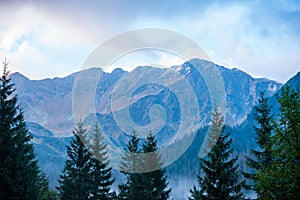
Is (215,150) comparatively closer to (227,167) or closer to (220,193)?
(227,167)

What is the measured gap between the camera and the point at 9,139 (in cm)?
2442

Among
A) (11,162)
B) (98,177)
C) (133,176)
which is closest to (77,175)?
(98,177)

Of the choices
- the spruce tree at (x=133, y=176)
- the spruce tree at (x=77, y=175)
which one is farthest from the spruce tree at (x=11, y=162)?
the spruce tree at (x=133, y=176)

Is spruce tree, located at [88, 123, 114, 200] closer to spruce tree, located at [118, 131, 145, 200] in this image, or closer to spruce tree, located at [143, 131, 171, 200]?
spruce tree, located at [118, 131, 145, 200]

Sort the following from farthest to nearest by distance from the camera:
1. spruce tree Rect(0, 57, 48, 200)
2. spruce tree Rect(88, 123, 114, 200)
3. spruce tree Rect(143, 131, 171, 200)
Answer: spruce tree Rect(88, 123, 114, 200), spruce tree Rect(143, 131, 171, 200), spruce tree Rect(0, 57, 48, 200)

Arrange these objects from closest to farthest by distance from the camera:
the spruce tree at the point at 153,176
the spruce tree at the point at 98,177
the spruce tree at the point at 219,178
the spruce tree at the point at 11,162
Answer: the spruce tree at the point at 11,162 < the spruce tree at the point at 219,178 < the spruce tree at the point at 153,176 < the spruce tree at the point at 98,177

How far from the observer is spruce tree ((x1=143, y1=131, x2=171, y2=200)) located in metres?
30.8

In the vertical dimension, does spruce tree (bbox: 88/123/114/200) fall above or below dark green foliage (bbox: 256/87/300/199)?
above

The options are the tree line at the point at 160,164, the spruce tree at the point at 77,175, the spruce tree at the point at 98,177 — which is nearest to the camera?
the tree line at the point at 160,164

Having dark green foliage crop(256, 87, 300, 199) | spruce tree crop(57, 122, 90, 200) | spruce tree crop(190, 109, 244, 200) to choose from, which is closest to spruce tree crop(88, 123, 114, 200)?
spruce tree crop(57, 122, 90, 200)

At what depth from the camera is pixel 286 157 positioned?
16203mm

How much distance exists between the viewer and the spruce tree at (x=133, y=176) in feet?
100

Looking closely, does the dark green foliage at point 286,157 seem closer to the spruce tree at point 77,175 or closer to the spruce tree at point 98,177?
the spruce tree at point 98,177

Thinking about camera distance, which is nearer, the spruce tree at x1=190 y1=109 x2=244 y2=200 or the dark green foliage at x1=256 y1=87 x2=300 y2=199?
the dark green foliage at x1=256 y1=87 x2=300 y2=199
